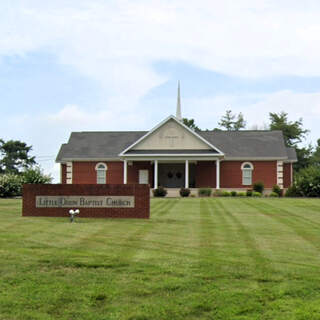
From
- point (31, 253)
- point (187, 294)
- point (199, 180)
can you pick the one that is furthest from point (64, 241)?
point (199, 180)

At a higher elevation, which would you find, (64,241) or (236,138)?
(236,138)

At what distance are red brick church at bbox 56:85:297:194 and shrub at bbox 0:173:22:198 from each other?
7.03 meters

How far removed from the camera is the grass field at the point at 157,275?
21.6 feet

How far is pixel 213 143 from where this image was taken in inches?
1828

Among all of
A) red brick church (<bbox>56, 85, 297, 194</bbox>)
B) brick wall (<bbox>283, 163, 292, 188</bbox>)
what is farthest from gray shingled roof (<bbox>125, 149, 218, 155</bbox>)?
brick wall (<bbox>283, 163, 292, 188</bbox>)

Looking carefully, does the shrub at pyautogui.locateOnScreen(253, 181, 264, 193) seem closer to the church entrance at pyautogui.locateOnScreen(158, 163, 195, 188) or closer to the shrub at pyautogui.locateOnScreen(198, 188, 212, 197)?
the shrub at pyautogui.locateOnScreen(198, 188, 212, 197)

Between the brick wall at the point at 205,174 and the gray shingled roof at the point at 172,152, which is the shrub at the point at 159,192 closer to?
the gray shingled roof at the point at 172,152

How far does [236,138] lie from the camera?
47125 millimetres

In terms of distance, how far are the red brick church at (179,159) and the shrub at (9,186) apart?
277 inches

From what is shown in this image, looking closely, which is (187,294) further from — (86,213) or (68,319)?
(86,213)

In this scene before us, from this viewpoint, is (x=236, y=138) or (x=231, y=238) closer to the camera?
(x=231, y=238)

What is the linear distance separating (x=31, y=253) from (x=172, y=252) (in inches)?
101

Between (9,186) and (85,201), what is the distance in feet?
75.5

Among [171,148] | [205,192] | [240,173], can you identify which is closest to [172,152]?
[171,148]
